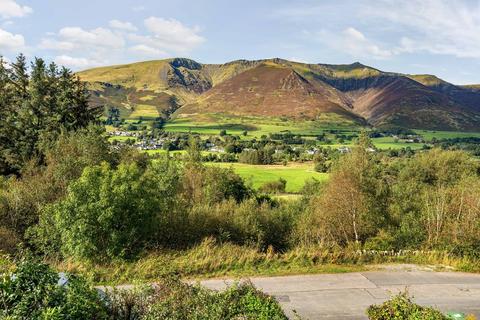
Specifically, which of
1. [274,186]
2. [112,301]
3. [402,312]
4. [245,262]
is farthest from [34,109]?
[274,186]

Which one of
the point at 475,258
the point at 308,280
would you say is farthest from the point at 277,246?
the point at 475,258

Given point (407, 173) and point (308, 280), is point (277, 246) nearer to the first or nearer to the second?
point (308, 280)

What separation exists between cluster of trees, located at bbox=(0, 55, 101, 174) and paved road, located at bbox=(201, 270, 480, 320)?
82.2 ft

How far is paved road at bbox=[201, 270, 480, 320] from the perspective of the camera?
13.0m

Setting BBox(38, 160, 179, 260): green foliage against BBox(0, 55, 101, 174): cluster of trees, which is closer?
BBox(38, 160, 179, 260): green foliage

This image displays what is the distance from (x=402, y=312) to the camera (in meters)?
9.53

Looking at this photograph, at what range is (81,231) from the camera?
1630cm

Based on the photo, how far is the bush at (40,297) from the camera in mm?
7039

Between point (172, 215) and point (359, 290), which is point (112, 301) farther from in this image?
point (172, 215)

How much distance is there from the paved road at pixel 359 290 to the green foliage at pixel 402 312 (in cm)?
261

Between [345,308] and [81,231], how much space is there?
445 inches

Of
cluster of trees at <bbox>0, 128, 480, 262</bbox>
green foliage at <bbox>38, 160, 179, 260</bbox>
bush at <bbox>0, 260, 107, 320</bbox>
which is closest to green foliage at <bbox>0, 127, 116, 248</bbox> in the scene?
cluster of trees at <bbox>0, 128, 480, 262</bbox>

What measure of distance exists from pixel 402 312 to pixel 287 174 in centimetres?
8005

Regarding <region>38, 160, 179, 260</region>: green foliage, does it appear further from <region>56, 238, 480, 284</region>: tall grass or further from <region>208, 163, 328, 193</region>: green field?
<region>208, 163, 328, 193</region>: green field
